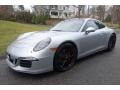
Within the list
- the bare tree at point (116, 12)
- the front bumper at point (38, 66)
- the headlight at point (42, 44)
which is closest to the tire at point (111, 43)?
the headlight at point (42, 44)

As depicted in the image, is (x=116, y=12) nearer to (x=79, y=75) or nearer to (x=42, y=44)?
(x=79, y=75)

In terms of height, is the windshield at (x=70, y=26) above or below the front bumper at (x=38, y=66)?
above

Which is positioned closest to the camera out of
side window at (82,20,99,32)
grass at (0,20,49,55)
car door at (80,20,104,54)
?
car door at (80,20,104,54)

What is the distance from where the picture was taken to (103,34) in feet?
18.3

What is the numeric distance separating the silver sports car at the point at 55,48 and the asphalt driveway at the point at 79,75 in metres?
0.19

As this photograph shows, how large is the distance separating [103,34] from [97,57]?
2.72ft

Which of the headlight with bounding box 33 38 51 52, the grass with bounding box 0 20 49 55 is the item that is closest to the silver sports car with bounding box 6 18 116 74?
the headlight with bounding box 33 38 51 52

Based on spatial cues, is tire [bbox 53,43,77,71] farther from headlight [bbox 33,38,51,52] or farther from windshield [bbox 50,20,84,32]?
windshield [bbox 50,20,84,32]

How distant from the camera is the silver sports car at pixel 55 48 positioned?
365 centimetres

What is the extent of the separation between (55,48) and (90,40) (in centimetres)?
145

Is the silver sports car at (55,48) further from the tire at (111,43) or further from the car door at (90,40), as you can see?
the tire at (111,43)

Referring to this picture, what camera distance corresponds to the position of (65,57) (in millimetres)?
4160

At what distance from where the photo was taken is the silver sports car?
365 centimetres

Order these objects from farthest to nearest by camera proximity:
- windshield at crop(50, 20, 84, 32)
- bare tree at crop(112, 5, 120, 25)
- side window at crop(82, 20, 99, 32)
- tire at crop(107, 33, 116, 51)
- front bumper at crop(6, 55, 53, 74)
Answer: bare tree at crop(112, 5, 120, 25) < tire at crop(107, 33, 116, 51) < side window at crop(82, 20, 99, 32) < windshield at crop(50, 20, 84, 32) < front bumper at crop(6, 55, 53, 74)
